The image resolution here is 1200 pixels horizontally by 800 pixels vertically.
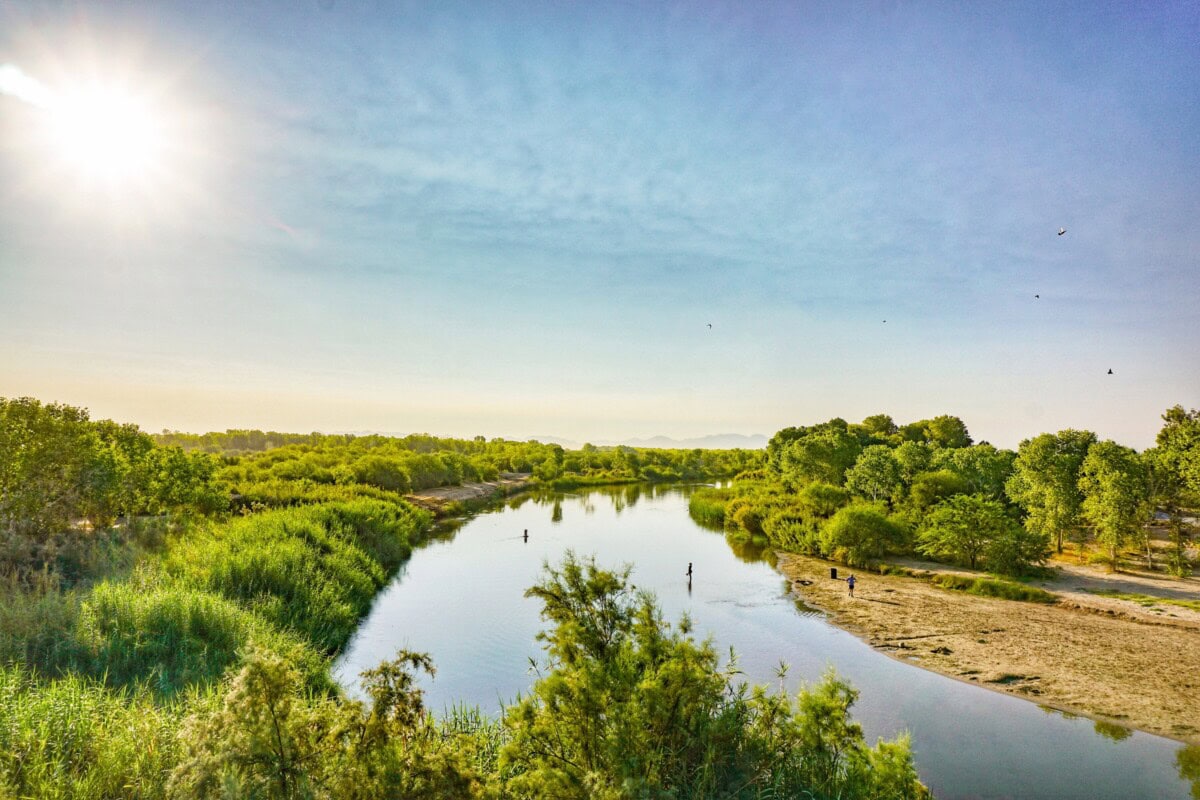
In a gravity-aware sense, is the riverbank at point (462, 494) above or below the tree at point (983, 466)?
below

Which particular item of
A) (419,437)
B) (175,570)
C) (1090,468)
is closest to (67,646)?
(175,570)

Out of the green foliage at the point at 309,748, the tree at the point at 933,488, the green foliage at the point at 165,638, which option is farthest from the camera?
the tree at the point at 933,488

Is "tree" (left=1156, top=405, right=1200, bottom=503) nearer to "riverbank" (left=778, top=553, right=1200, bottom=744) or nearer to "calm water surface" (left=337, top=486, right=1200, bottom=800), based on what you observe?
"riverbank" (left=778, top=553, right=1200, bottom=744)

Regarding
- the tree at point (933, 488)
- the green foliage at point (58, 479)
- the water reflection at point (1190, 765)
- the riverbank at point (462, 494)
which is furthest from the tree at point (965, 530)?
the riverbank at point (462, 494)

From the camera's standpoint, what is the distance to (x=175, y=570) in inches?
834

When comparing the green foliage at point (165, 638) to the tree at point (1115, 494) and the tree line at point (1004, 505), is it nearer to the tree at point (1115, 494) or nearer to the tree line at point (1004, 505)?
the tree line at point (1004, 505)

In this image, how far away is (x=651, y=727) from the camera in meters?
7.48

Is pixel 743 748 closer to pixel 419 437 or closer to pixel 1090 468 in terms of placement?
pixel 1090 468

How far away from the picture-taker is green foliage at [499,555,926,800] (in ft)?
22.5

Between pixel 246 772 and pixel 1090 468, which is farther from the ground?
pixel 1090 468

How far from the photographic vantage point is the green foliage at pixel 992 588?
A: 1166 inches

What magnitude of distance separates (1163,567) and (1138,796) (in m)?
30.3

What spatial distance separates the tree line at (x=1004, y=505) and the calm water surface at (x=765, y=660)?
789 centimetres

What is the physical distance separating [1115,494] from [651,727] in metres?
39.1
